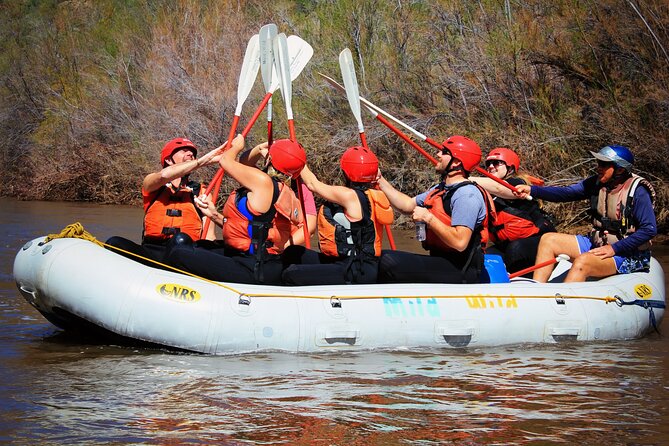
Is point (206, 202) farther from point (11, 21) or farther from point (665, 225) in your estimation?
point (11, 21)

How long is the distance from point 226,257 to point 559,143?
7465 millimetres

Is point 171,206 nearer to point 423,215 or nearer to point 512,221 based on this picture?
point 423,215

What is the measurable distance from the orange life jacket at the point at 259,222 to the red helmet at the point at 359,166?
0.39m

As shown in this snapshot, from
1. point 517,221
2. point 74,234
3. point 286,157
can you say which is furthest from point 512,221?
point 74,234

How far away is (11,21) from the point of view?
3406 centimetres

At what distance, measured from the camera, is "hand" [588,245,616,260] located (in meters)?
7.33

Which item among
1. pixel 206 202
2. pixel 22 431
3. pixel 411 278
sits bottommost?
pixel 22 431

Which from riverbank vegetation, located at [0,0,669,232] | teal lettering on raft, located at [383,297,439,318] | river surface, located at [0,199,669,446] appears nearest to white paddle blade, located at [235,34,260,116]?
river surface, located at [0,199,669,446]

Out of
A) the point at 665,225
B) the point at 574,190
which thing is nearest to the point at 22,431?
the point at 574,190

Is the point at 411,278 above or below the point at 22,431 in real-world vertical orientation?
above

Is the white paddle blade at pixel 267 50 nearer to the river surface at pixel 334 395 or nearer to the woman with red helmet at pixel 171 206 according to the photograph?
the woman with red helmet at pixel 171 206

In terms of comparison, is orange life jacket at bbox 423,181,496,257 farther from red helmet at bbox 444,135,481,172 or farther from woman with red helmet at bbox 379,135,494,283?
red helmet at bbox 444,135,481,172

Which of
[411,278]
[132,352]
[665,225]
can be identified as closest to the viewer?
[132,352]

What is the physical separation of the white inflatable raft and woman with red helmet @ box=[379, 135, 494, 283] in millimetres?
153
